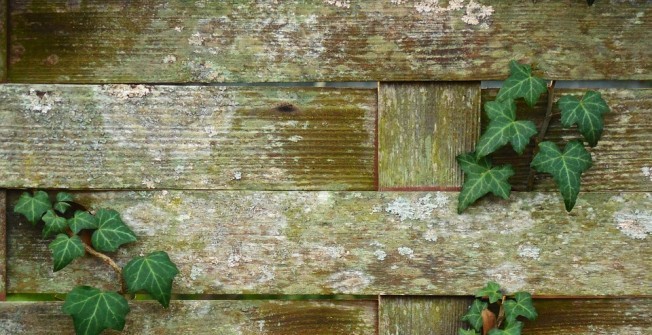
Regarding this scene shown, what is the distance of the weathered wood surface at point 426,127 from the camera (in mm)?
1577

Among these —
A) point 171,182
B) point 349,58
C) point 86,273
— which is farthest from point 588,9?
point 86,273

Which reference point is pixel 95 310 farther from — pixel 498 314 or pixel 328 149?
pixel 498 314


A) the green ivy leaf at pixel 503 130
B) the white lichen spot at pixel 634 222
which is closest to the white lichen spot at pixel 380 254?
the green ivy leaf at pixel 503 130

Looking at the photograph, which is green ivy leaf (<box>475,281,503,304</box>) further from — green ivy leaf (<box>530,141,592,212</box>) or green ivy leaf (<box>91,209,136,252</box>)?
green ivy leaf (<box>91,209,136,252</box>)

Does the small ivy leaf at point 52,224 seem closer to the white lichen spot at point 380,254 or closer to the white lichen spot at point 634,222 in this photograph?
the white lichen spot at point 380,254

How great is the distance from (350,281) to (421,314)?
21 cm

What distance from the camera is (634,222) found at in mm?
1586

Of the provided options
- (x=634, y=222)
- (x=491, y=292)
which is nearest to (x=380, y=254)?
(x=491, y=292)

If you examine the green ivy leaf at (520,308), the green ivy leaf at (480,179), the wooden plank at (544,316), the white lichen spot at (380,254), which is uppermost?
the green ivy leaf at (480,179)

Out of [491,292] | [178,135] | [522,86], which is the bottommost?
[491,292]

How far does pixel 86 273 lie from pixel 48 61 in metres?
0.58

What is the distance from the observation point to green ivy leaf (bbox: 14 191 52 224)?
1.56 metres

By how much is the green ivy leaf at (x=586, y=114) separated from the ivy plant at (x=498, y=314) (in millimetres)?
442

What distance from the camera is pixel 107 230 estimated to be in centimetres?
157
